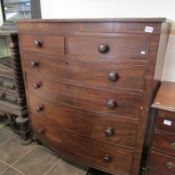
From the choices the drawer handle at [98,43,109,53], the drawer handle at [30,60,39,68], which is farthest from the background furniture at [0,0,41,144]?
the drawer handle at [98,43,109,53]

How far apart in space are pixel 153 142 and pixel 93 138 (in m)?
0.42

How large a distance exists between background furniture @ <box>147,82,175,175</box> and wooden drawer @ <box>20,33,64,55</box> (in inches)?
28.3

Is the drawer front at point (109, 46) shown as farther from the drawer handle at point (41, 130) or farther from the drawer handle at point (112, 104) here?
the drawer handle at point (41, 130)

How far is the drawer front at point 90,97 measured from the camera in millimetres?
1089

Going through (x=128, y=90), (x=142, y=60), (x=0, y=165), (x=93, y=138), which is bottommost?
(x=0, y=165)

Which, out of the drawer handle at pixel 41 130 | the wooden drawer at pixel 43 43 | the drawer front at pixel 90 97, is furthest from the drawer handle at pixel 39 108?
the wooden drawer at pixel 43 43

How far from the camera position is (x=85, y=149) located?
1.38m

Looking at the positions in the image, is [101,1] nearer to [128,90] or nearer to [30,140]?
[128,90]

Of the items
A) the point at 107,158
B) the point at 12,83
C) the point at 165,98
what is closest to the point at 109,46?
the point at 165,98

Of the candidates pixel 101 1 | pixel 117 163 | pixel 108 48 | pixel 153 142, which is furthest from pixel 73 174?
pixel 101 1

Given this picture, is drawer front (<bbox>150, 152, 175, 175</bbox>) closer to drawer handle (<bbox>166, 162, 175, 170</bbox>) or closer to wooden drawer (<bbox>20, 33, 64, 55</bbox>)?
drawer handle (<bbox>166, 162, 175, 170</bbox>)

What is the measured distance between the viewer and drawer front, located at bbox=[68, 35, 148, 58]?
94 cm

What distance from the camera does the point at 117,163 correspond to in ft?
4.20

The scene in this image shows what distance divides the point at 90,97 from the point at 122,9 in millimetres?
749
